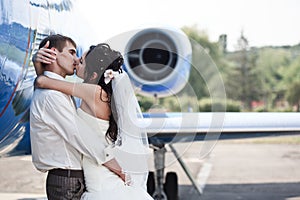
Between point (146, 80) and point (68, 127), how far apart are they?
6.09 metres

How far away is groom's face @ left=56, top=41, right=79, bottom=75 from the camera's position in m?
3.81

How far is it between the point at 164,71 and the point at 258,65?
4540cm

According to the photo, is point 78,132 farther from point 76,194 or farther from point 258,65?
point 258,65

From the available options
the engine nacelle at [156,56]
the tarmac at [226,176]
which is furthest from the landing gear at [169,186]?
the engine nacelle at [156,56]

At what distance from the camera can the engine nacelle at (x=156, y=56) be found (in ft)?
31.3

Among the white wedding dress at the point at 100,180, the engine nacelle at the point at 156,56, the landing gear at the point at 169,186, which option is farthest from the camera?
the engine nacelle at the point at 156,56

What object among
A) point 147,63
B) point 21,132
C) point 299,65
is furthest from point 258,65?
point 21,132

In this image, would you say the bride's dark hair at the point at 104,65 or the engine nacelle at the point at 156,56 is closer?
the bride's dark hair at the point at 104,65

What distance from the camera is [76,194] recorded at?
3568 mm

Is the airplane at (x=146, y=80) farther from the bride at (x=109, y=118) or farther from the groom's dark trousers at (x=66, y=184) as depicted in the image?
the groom's dark trousers at (x=66, y=184)

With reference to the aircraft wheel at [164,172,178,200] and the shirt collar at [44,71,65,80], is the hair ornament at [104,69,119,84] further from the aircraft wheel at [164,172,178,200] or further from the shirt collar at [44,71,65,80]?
the aircraft wheel at [164,172,178,200]

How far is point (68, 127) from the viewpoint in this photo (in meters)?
3.44

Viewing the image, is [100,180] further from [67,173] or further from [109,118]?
[109,118]

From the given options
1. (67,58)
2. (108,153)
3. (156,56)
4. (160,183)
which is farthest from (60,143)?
(156,56)
